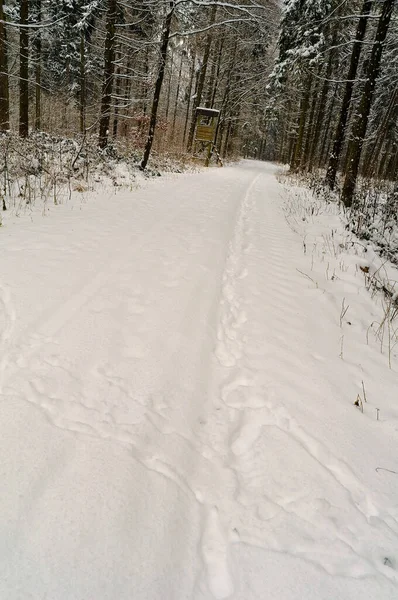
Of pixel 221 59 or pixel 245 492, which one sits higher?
pixel 221 59

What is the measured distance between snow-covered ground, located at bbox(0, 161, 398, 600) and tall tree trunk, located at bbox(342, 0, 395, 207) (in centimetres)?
615

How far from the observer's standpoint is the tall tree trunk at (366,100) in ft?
23.1

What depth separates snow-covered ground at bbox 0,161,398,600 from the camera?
44.0 inches

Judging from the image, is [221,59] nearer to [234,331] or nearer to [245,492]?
[234,331]

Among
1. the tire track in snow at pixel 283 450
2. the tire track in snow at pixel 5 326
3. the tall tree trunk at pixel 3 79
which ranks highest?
the tall tree trunk at pixel 3 79

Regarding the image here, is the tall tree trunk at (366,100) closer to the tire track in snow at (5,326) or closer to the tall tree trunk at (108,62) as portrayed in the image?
the tall tree trunk at (108,62)

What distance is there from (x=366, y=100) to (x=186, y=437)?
907 centimetres

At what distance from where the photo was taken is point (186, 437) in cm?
165

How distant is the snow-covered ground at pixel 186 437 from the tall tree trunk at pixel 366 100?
615 cm

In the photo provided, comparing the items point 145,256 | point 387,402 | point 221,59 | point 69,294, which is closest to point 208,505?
point 387,402

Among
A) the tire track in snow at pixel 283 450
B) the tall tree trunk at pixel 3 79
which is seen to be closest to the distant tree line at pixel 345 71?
the tire track in snow at pixel 283 450

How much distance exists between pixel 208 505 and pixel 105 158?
414 inches

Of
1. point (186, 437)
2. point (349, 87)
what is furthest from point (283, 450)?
point (349, 87)

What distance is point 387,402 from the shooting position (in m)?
2.17
